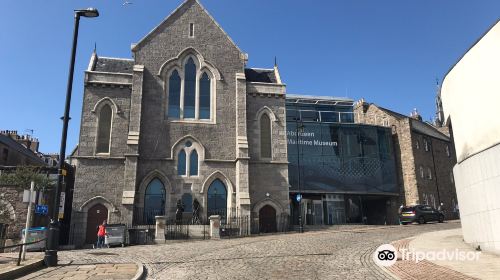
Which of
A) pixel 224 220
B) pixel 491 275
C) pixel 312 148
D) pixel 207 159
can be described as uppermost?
pixel 312 148

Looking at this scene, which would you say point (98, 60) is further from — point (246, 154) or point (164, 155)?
point (246, 154)

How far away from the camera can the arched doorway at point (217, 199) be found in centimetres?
2770

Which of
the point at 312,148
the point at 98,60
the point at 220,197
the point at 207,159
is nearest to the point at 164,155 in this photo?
the point at 207,159

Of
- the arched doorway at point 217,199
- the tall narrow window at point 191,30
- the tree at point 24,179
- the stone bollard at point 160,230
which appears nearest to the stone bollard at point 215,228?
the stone bollard at point 160,230

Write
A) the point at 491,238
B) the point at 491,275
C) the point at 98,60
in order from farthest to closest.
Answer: the point at 98,60 → the point at 491,238 → the point at 491,275

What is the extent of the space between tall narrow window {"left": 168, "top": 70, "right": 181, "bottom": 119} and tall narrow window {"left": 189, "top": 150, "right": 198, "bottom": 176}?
2.97 m

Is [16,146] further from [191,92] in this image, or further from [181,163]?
[181,163]

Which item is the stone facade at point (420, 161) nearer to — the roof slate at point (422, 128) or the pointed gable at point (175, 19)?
the roof slate at point (422, 128)

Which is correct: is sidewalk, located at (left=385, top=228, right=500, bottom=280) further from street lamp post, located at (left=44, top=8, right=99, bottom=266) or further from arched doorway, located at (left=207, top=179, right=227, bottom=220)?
arched doorway, located at (left=207, top=179, right=227, bottom=220)

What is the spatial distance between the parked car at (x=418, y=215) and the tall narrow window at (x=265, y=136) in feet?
38.6

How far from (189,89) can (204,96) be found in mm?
1192

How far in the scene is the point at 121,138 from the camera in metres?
27.5

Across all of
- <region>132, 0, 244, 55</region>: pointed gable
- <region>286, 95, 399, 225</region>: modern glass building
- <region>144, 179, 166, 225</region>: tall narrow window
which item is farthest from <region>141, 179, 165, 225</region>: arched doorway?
<region>286, 95, 399, 225</region>: modern glass building

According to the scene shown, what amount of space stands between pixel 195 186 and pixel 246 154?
412 cm
